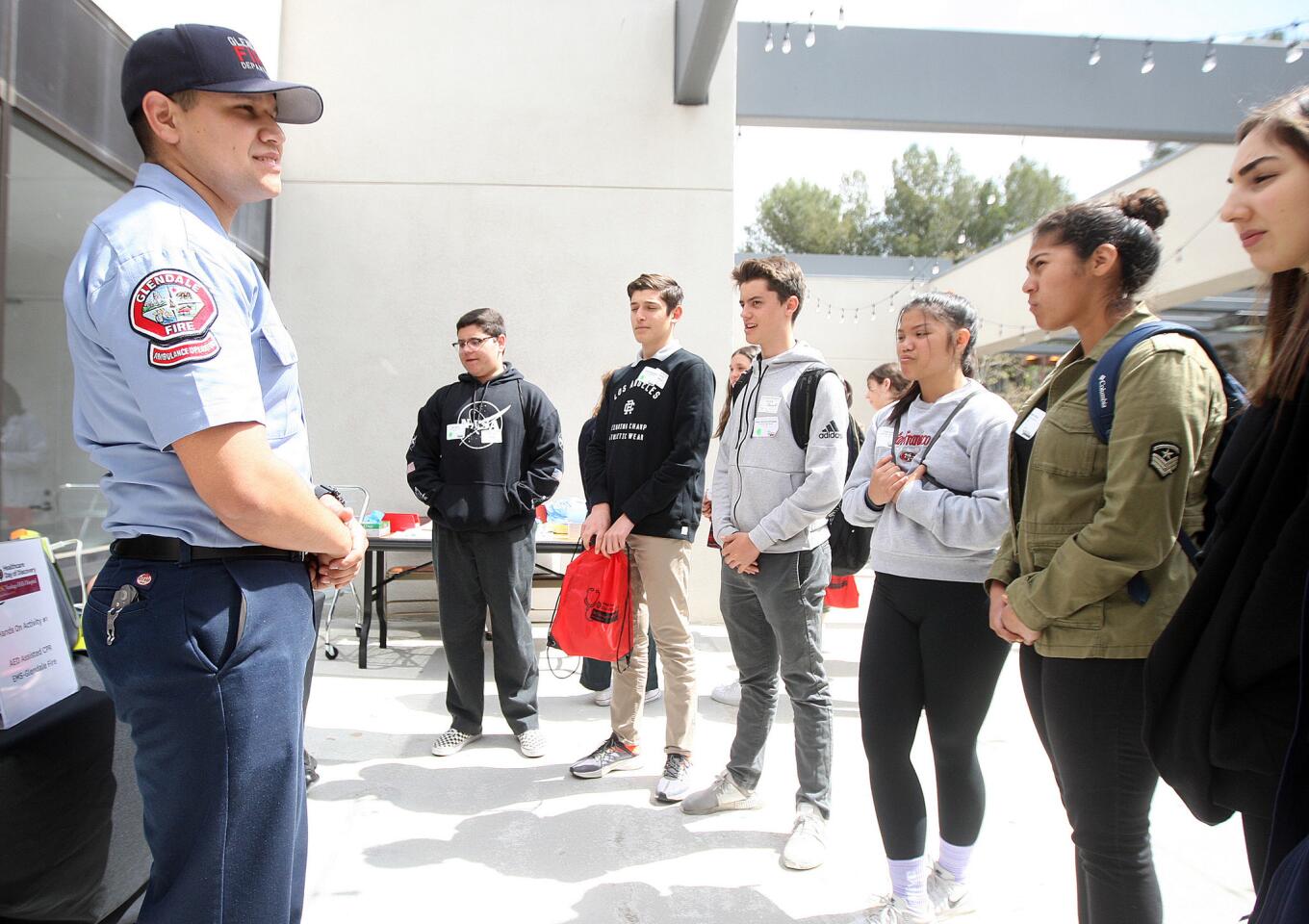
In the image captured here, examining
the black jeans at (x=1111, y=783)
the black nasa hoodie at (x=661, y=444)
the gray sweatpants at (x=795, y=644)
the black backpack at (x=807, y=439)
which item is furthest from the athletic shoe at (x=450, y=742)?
the black jeans at (x=1111, y=783)

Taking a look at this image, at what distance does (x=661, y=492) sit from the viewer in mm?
3330

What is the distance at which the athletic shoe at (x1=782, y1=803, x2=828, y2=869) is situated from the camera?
108 inches

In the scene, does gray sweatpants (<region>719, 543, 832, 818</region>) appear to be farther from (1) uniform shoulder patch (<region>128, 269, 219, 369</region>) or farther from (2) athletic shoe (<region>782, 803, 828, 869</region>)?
(1) uniform shoulder patch (<region>128, 269, 219, 369</region>)

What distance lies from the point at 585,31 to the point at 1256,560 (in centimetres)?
676

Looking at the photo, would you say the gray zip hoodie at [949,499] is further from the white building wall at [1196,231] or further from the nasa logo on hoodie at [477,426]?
the white building wall at [1196,231]

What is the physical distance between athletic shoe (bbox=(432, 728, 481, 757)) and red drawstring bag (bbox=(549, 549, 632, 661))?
0.84 metres

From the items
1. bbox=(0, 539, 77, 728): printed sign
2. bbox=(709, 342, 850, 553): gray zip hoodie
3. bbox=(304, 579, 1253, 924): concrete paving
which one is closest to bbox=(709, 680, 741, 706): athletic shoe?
bbox=(304, 579, 1253, 924): concrete paving

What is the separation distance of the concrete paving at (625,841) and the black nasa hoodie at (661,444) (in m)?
1.12

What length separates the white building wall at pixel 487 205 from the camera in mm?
6656

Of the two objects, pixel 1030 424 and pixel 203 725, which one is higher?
pixel 1030 424

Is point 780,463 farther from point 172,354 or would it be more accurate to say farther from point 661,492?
point 172,354

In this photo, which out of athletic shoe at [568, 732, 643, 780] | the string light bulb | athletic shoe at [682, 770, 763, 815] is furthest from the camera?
the string light bulb

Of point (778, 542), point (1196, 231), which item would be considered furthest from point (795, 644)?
point (1196, 231)

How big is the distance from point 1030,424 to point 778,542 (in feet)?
3.56
